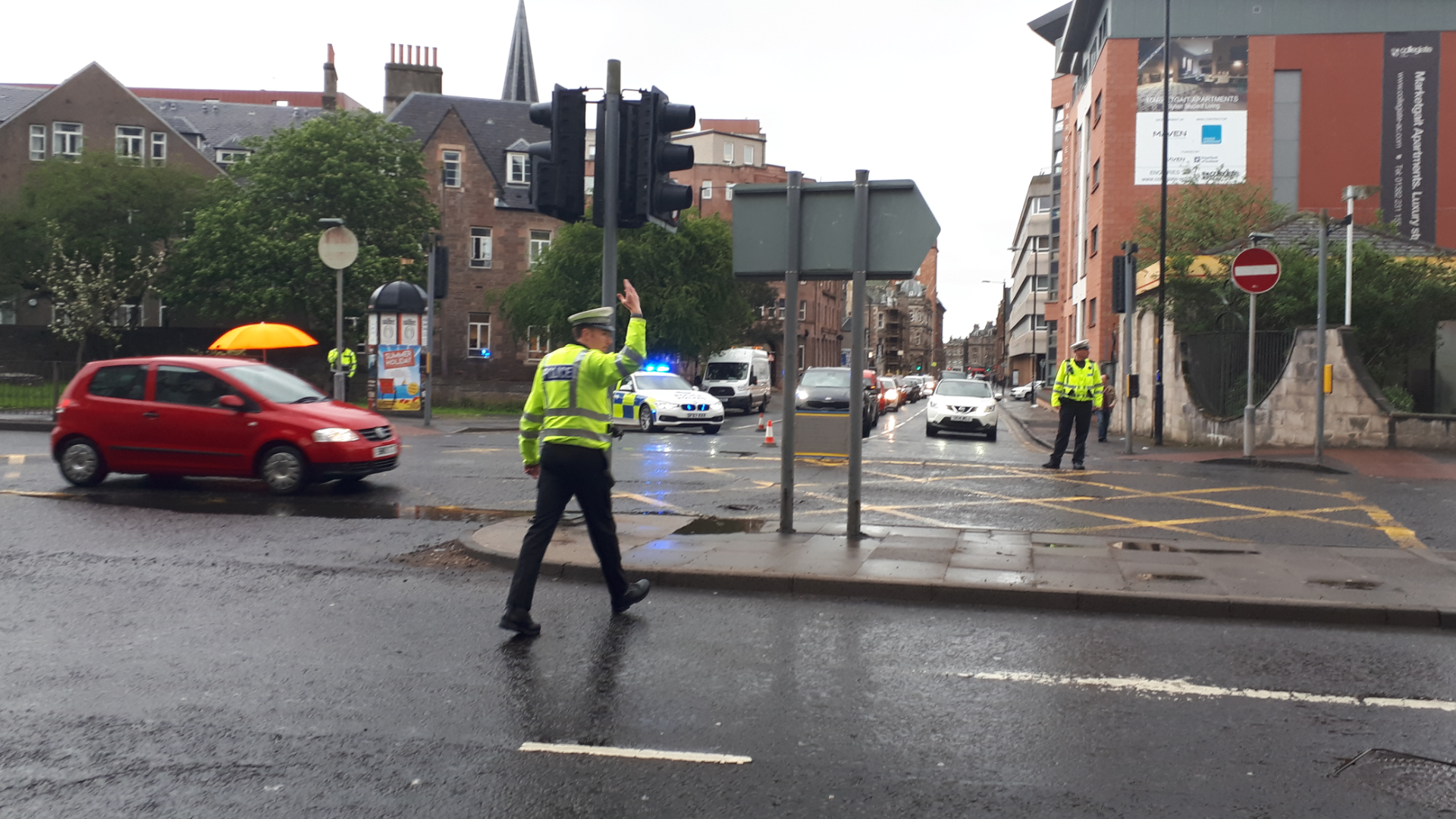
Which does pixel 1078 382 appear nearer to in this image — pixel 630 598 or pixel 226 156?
pixel 630 598

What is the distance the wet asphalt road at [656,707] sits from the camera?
3.90 metres

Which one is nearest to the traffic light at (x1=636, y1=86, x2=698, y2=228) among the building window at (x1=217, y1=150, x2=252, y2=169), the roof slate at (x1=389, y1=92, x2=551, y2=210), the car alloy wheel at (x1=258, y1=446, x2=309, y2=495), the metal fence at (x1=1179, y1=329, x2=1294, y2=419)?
the car alloy wheel at (x1=258, y1=446, x2=309, y2=495)

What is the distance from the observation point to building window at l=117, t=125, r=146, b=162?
49406 mm

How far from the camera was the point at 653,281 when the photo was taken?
42.7 metres

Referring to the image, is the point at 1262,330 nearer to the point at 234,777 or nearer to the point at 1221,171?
the point at 1221,171

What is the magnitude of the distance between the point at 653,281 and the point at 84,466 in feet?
102

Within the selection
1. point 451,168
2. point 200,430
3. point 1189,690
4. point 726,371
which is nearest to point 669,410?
point 200,430

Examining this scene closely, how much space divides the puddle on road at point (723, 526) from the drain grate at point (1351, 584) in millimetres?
4369

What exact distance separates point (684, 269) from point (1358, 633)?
1498 inches

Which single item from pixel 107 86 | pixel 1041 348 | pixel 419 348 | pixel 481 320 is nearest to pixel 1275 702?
pixel 419 348

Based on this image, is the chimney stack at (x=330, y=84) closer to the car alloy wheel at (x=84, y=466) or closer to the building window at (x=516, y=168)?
the building window at (x=516, y=168)

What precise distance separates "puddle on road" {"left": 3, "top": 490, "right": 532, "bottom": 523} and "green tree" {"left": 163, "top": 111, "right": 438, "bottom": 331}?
30.2m

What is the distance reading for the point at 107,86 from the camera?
163 ft

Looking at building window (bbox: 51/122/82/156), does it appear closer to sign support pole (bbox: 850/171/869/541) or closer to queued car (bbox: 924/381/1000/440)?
Answer: queued car (bbox: 924/381/1000/440)
